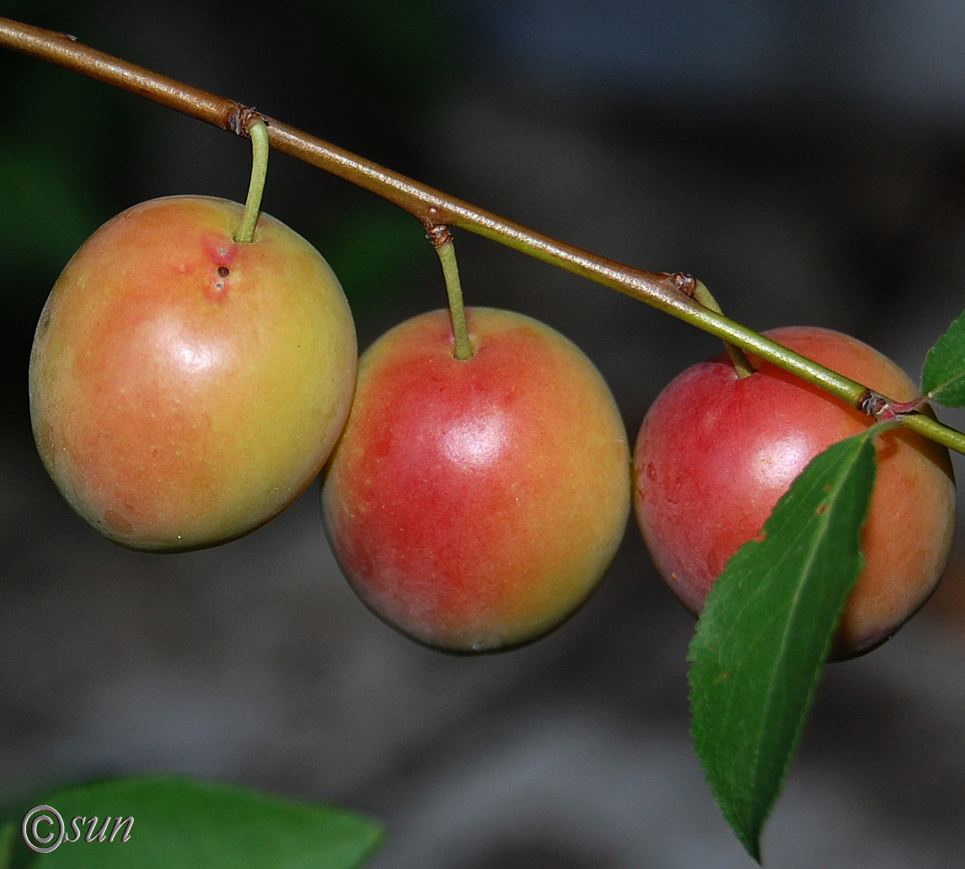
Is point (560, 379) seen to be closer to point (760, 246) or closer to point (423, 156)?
point (423, 156)

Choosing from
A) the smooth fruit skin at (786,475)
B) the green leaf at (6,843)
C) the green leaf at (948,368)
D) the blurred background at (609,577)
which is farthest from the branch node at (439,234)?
the blurred background at (609,577)

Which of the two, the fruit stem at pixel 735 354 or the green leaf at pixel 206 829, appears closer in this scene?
the green leaf at pixel 206 829

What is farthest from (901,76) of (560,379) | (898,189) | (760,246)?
(560,379)

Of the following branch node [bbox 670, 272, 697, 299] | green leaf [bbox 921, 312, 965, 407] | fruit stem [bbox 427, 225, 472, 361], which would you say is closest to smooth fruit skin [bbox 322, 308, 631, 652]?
fruit stem [bbox 427, 225, 472, 361]

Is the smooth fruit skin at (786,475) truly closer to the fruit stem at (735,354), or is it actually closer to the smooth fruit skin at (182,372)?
the fruit stem at (735,354)

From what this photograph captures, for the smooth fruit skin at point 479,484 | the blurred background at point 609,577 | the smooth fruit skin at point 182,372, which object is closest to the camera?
the smooth fruit skin at point 182,372

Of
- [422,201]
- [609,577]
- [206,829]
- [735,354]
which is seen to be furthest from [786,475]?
[609,577]

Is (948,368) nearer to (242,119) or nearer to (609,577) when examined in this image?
(242,119)
